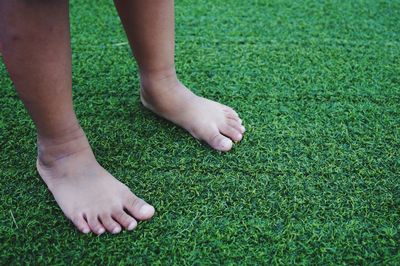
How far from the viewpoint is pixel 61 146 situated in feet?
3.03

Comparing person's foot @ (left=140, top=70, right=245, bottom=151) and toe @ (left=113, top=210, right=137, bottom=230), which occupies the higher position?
person's foot @ (left=140, top=70, right=245, bottom=151)

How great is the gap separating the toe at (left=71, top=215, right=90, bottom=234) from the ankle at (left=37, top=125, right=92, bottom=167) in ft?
0.51

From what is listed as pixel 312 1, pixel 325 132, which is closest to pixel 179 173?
pixel 325 132

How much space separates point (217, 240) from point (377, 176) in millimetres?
454

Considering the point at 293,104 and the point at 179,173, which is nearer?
the point at 179,173

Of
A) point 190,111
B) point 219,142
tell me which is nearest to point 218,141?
point 219,142

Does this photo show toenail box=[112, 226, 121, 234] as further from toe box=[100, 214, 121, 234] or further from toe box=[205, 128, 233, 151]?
toe box=[205, 128, 233, 151]

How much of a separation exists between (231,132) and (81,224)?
46 cm

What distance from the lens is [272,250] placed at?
2.76ft

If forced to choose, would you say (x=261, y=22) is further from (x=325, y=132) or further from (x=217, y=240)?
(x=217, y=240)

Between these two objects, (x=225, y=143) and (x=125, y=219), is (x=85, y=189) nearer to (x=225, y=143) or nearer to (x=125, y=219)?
(x=125, y=219)

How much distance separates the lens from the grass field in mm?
856

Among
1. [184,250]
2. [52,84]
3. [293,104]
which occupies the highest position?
[52,84]

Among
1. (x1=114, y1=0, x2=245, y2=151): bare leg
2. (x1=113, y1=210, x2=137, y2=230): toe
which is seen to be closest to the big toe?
(x1=114, y1=0, x2=245, y2=151): bare leg
